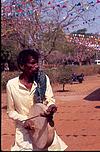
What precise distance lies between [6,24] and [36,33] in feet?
3.96

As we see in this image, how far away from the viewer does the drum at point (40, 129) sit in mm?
4102

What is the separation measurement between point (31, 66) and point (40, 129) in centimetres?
62

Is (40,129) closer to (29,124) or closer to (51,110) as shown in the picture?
(29,124)

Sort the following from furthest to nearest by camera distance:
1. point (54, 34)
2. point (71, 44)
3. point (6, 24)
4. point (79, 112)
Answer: point (71, 44), point (54, 34), point (6, 24), point (79, 112)

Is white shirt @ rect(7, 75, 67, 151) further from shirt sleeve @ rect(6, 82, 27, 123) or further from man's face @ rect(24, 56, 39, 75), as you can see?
man's face @ rect(24, 56, 39, 75)

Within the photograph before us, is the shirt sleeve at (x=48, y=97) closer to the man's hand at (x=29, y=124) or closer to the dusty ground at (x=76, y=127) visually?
the man's hand at (x=29, y=124)

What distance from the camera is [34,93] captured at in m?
4.29

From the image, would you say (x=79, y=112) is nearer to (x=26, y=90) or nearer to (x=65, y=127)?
(x=65, y=127)

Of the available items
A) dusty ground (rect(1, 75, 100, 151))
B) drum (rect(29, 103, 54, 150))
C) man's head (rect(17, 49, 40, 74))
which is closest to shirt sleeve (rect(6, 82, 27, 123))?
drum (rect(29, 103, 54, 150))

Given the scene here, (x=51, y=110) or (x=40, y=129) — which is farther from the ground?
(x=51, y=110)

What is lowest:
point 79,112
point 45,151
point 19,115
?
point 79,112

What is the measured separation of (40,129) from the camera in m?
4.12

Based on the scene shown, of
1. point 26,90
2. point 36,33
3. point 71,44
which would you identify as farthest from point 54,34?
point 71,44

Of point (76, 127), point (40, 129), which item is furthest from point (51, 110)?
point (76, 127)
